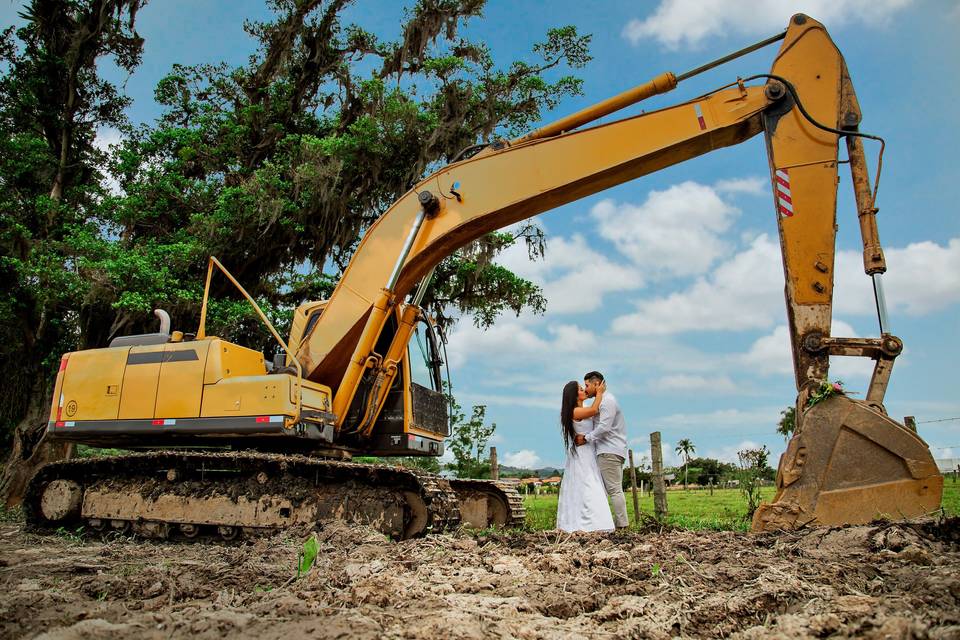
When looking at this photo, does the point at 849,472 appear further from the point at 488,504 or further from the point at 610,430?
the point at 488,504

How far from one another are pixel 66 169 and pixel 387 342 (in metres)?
12.0

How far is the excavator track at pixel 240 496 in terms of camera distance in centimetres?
669

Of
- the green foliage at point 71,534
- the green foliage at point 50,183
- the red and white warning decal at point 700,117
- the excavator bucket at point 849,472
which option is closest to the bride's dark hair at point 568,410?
the excavator bucket at point 849,472

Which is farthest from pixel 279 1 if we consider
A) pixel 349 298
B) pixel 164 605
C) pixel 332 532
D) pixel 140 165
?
pixel 164 605

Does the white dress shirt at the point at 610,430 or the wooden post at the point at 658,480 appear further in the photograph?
the wooden post at the point at 658,480

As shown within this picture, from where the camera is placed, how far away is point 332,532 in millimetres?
6242

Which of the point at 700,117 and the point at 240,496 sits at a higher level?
the point at 700,117

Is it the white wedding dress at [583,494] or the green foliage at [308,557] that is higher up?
the white wedding dress at [583,494]

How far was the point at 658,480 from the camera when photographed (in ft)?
31.7

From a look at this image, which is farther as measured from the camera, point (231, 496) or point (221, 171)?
point (221, 171)

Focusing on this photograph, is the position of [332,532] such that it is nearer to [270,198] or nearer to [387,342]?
[387,342]

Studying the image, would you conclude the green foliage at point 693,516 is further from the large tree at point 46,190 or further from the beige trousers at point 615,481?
the large tree at point 46,190

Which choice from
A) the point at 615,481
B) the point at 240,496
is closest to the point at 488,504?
the point at 615,481

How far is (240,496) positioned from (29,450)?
973cm
